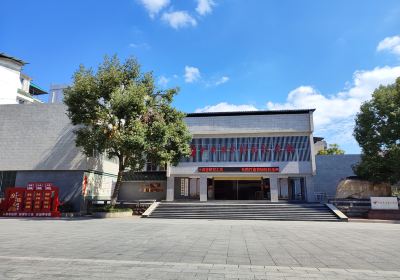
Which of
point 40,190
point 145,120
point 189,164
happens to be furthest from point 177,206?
point 40,190

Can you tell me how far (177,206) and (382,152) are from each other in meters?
19.1

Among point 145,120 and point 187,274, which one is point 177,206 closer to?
point 145,120

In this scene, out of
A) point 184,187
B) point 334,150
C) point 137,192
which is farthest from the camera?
point 334,150

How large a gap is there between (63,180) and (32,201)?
3.46 m

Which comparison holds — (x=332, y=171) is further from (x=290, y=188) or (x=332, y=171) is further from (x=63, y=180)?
(x=63, y=180)

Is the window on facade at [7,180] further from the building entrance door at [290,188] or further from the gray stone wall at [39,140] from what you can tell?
the building entrance door at [290,188]

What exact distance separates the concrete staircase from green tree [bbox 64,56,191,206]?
419cm

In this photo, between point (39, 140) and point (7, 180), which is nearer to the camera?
point (7, 180)

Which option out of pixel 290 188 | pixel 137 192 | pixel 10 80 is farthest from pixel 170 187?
pixel 10 80

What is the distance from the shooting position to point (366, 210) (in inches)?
932

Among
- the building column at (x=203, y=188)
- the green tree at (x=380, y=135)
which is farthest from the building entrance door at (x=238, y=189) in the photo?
the green tree at (x=380, y=135)

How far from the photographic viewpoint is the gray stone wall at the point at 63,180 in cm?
2664

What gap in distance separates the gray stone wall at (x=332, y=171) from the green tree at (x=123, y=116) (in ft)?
66.5

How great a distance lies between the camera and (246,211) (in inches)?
965
